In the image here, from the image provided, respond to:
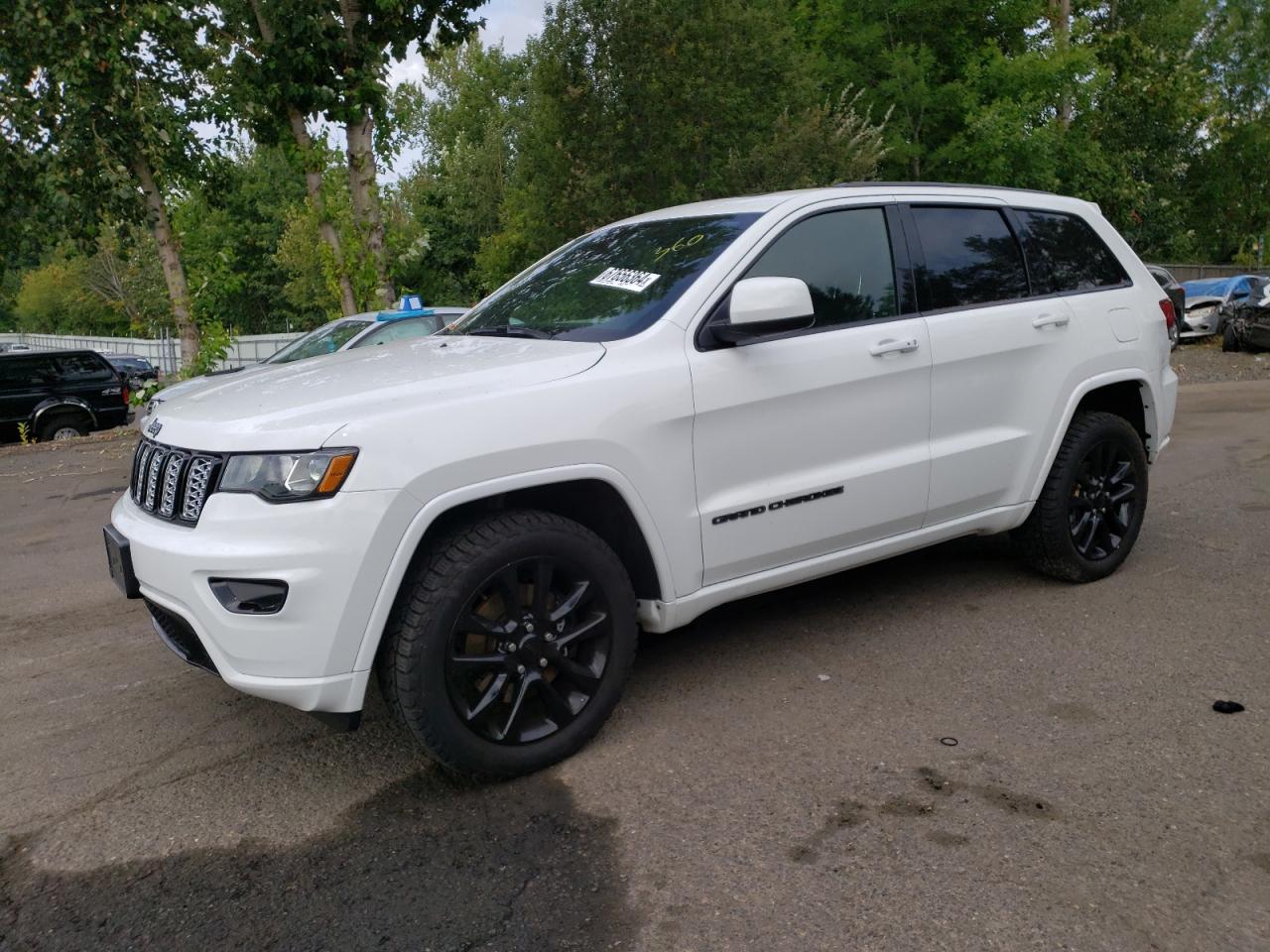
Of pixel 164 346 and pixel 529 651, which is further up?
pixel 529 651

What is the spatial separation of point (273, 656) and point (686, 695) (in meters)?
1.64

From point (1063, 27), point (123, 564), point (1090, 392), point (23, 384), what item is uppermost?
point (1063, 27)

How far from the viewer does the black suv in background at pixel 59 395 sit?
16266 mm

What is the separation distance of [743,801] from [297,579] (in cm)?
146

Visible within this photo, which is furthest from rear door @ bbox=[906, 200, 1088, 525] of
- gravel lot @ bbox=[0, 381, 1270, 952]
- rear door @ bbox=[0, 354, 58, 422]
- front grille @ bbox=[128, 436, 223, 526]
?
rear door @ bbox=[0, 354, 58, 422]

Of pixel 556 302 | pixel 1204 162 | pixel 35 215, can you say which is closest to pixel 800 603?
pixel 556 302

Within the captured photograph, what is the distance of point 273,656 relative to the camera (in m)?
3.18

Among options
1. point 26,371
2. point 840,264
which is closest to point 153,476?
point 840,264

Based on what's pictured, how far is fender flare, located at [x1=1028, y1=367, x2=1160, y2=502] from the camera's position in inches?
195

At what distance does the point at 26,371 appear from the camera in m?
16.5

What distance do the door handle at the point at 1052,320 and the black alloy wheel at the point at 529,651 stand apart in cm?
247

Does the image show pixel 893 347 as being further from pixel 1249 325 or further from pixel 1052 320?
pixel 1249 325

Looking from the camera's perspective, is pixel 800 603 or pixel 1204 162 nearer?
pixel 800 603

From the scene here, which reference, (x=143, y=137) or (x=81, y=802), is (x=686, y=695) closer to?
(x=81, y=802)
